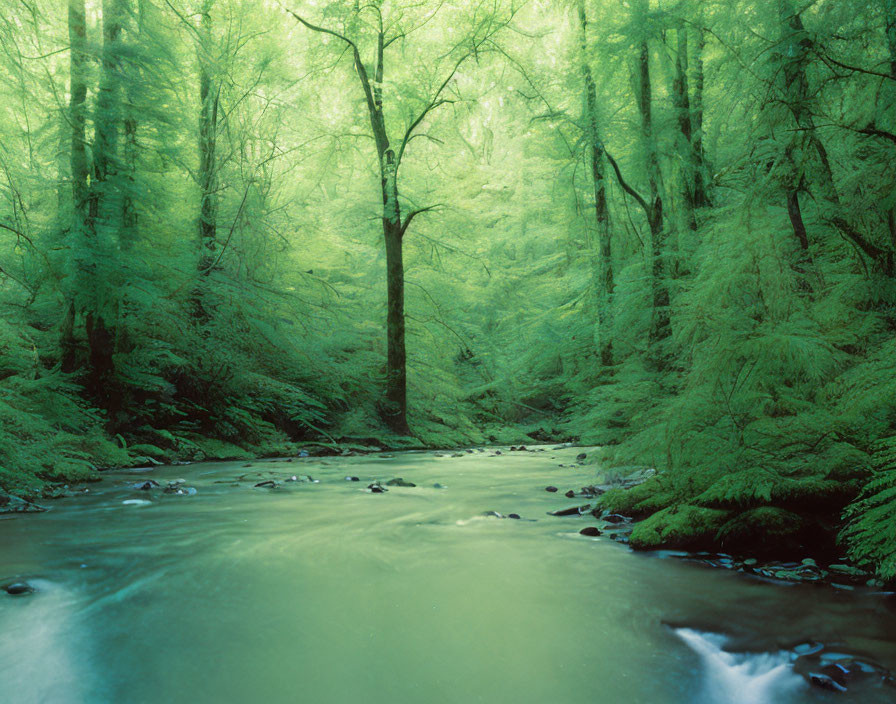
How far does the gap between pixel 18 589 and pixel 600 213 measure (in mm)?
11921

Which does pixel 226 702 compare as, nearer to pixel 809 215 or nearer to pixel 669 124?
pixel 809 215

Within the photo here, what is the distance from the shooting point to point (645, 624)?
242cm

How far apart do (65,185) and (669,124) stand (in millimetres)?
8932

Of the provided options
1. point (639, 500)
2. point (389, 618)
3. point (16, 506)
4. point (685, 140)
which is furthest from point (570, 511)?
point (685, 140)

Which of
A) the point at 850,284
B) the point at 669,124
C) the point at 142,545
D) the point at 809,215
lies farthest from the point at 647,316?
the point at 142,545

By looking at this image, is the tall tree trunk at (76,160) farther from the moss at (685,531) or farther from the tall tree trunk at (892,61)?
the tall tree trunk at (892,61)

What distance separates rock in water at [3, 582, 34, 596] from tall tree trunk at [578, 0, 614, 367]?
866 centimetres

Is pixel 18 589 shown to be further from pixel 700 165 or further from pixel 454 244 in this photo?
pixel 454 244

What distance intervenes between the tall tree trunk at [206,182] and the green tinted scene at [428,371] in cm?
8

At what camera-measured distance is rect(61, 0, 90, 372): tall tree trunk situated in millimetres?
7055

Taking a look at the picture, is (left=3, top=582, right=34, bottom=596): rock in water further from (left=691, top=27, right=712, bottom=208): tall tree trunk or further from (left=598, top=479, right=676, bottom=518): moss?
(left=691, top=27, right=712, bottom=208): tall tree trunk

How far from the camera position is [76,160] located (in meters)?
7.46

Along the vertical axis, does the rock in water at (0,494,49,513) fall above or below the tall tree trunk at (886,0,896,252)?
below

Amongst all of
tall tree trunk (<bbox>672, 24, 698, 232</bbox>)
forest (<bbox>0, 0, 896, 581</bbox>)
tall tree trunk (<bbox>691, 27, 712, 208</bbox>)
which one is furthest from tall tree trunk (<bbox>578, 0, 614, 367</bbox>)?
tall tree trunk (<bbox>691, 27, 712, 208</bbox>)
